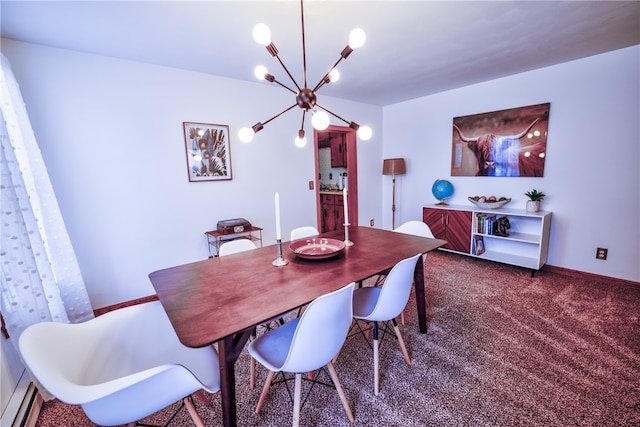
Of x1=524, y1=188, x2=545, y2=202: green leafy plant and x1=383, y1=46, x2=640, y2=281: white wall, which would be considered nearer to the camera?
x1=383, y1=46, x2=640, y2=281: white wall

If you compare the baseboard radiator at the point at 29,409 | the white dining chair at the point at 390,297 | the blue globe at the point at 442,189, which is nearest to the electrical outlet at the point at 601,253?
the blue globe at the point at 442,189

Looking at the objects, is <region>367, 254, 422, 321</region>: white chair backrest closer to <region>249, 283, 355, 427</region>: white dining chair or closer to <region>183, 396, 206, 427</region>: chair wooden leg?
<region>249, 283, 355, 427</region>: white dining chair

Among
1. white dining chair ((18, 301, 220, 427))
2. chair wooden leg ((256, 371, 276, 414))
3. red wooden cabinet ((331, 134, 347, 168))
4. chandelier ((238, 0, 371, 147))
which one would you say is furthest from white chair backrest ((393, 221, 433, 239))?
red wooden cabinet ((331, 134, 347, 168))

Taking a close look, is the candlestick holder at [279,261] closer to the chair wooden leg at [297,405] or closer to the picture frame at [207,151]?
the chair wooden leg at [297,405]

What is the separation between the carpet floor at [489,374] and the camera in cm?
147

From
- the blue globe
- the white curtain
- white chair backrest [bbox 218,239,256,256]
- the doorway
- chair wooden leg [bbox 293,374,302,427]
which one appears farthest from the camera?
the doorway

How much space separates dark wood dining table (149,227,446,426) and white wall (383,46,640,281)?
2.28 m

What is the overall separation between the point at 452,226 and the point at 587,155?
5.22 ft

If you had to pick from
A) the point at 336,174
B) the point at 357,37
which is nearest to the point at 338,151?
the point at 336,174

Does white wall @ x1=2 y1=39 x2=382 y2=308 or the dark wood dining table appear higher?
white wall @ x1=2 y1=39 x2=382 y2=308

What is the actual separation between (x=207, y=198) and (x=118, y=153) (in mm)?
909

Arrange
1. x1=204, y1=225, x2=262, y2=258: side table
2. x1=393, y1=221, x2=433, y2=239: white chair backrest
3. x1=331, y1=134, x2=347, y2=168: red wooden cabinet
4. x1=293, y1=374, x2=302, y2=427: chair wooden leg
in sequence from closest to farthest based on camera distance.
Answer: x1=293, y1=374, x2=302, y2=427: chair wooden leg, x1=393, y1=221, x2=433, y2=239: white chair backrest, x1=204, y1=225, x2=262, y2=258: side table, x1=331, y1=134, x2=347, y2=168: red wooden cabinet

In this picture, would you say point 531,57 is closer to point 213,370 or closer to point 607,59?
point 607,59

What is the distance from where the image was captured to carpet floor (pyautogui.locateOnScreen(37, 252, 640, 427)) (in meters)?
1.47
